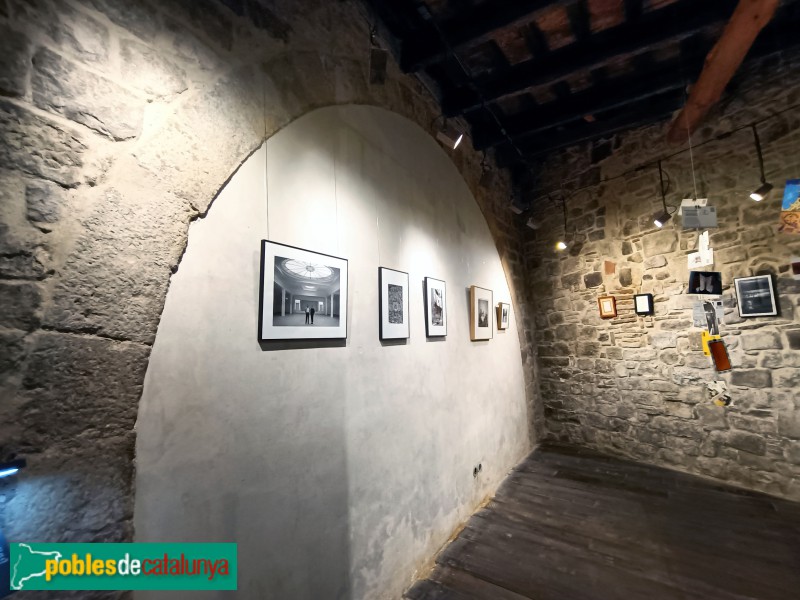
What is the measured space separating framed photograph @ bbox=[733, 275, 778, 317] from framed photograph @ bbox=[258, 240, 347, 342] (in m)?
3.41

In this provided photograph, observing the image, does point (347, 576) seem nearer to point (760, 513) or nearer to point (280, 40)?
point (280, 40)

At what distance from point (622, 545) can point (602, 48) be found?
11.1ft

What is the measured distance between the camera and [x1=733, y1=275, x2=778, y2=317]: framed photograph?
276 cm

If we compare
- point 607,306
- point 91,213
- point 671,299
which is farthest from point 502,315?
point 91,213

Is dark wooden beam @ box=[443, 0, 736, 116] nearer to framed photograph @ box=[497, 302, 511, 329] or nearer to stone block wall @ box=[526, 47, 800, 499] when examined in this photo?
stone block wall @ box=[526, 47, 800, 499]

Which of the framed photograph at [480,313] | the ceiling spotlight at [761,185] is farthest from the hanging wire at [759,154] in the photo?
the framed photograph at [480,313]

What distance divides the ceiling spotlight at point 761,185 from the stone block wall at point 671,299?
0.03m

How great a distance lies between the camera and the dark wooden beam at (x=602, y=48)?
2.23 meters

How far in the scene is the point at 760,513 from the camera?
2.45m

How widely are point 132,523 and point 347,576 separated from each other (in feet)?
3.25

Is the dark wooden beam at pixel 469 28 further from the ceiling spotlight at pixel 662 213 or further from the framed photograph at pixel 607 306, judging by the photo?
the framed photograph at pixel 607 306

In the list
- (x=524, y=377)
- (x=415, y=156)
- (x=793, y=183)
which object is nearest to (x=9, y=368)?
(x=415, y=156)

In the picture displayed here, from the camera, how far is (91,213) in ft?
2.95

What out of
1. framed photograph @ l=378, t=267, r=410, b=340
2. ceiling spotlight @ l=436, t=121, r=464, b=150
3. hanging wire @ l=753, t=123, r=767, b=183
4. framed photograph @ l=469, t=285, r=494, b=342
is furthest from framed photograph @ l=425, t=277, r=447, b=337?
hanging wire @ l=753, t=123, r=767, b=183
